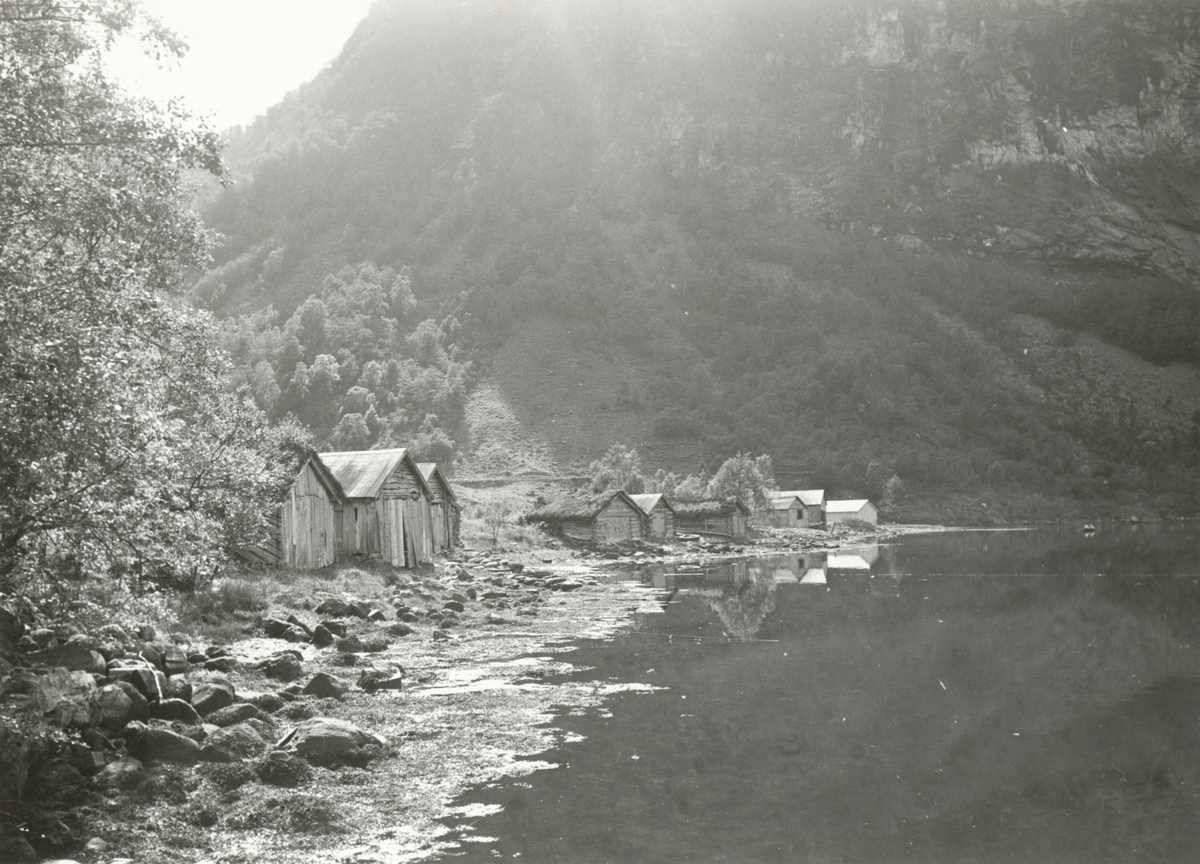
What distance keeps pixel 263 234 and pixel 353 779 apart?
19041cm

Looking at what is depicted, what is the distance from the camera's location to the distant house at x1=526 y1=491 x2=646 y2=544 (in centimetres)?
5781

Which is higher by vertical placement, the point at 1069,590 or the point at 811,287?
the point at 811,287

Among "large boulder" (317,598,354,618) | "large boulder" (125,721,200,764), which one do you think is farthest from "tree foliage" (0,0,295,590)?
"large boulder" (317,598,354,618)

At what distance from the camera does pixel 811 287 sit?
182 m

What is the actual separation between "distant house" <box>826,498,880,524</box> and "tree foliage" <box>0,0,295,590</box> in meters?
91.8

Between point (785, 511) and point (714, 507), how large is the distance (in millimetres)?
22816

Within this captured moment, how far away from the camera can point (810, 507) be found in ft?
315

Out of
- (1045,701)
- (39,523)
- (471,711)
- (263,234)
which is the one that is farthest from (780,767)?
(263,234)

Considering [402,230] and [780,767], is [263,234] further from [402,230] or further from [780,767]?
[780,767]

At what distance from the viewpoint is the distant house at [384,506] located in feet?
104

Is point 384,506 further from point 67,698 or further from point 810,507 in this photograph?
point 810,507

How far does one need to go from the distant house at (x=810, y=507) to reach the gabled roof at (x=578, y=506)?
37.3 m

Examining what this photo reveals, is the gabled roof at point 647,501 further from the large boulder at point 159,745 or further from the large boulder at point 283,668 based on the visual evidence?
the large boulder at point 159,745

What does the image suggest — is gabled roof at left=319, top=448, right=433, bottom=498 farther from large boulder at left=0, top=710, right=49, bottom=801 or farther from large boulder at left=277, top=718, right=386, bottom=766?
large boulder at left=0, top=710, right=49, bottom=801
